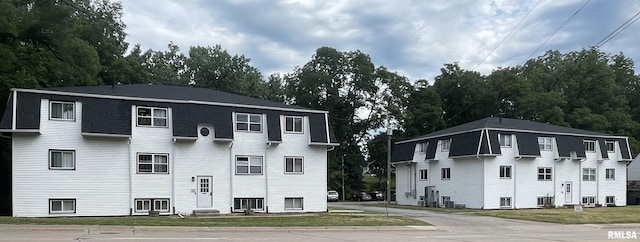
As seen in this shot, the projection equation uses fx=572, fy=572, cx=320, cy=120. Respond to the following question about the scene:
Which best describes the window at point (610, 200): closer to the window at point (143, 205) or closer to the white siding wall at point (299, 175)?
the white siding wall at point (299, 175)

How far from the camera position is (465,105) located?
268ft

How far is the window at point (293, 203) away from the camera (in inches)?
1429

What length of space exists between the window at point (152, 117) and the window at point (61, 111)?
3.59m

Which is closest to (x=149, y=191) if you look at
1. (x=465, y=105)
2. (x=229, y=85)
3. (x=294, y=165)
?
(x=294, y=165)

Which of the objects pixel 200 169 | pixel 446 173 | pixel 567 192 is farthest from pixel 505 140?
pixel 200 169

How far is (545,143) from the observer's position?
4981cm

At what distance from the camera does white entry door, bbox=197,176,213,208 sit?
33969 millimetres

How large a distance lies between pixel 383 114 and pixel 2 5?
56316 millimetres

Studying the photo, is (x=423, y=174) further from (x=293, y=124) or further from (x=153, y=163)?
(x=153, y=163)

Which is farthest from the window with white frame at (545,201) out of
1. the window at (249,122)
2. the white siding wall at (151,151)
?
the white siding wall at (151,151)

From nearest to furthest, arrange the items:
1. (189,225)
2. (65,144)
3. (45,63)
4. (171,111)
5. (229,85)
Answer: (189,225) < (65,144) < (171,111) < (45,63) < (229,85)

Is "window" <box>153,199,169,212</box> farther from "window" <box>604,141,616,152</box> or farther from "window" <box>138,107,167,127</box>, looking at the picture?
"window" <box>604,141,616,152</box>

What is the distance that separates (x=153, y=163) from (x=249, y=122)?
20.8 feet

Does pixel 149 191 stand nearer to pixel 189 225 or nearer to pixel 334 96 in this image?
pixel 189 225
